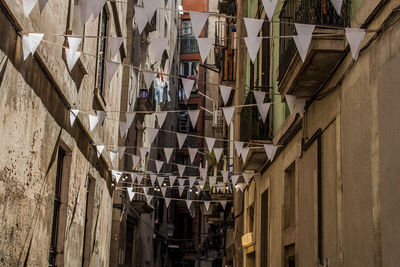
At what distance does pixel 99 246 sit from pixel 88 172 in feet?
9.29

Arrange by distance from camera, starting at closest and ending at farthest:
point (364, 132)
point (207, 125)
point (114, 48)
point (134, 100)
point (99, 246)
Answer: point (364, 132), point (114, 48), point (99, 246), point (134, 100), point (207, 125)

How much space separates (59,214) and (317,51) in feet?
18.3

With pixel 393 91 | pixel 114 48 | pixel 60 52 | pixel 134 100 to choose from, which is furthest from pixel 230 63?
pixel 393 91

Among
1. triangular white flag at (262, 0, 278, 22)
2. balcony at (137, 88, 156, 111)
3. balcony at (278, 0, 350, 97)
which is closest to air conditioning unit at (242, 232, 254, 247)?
balcony at (278, 0, 350, 97)

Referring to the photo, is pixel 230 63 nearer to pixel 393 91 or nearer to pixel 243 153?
pixel 243 153

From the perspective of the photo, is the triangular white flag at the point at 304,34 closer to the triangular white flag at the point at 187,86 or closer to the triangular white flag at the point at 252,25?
the triangular white flag at the point at 252,25

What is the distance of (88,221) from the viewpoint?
1345 cm

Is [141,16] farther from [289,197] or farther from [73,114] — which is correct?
[289,197]

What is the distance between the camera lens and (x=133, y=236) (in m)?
24.1

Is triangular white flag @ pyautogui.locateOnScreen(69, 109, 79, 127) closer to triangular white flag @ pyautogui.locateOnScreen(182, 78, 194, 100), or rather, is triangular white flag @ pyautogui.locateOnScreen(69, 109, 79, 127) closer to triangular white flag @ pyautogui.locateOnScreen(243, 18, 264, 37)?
triangular white flag @ pyautogui.locateOnScreen(182, 78, 194, 100)

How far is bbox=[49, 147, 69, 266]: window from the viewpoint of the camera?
10.3m

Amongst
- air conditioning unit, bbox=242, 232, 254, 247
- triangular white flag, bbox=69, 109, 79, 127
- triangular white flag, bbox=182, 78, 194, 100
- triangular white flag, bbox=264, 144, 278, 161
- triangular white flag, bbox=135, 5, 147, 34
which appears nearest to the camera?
triangular white flag, bbox=135, 5, 147, 34

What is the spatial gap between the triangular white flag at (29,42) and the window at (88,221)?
6553 millimetres

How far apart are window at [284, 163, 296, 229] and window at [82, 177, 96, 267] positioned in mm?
4547
